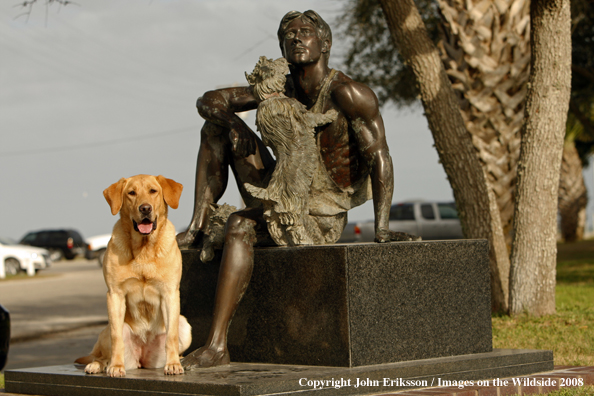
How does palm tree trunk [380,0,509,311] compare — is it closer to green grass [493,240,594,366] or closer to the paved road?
green grass [493,240,594,366]

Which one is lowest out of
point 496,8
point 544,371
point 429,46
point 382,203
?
point 544,371

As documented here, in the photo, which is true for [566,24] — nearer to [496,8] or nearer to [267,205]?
[496,8]

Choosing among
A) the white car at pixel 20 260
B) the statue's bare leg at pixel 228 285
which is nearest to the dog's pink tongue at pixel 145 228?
the statue's bare leg at pixel 228 285

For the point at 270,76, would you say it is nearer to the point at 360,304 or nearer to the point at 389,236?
the point at 389,236

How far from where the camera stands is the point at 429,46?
356 inches

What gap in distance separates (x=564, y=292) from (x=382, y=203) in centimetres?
739

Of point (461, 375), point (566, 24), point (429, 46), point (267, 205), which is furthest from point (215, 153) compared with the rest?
point (566, 24)

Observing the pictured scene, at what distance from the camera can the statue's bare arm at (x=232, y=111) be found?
5.52 metres

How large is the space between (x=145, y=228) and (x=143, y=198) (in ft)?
0.60

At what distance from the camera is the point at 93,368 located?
15.7ft

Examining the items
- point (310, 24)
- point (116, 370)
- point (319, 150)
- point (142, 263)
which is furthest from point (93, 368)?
point (310, 24)

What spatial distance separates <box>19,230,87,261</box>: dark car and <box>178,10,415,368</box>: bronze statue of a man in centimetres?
3857

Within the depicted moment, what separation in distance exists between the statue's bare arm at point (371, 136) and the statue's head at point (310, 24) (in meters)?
0.37

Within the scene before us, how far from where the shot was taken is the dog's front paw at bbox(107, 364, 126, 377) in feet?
14.9
